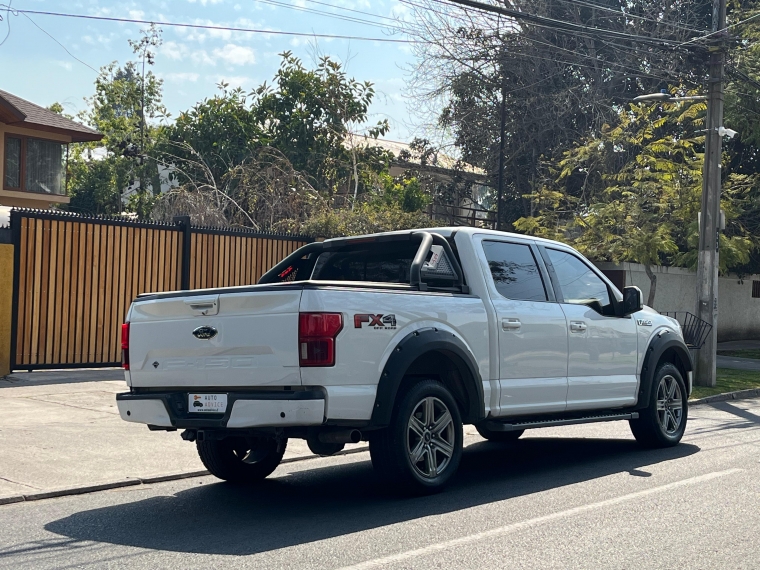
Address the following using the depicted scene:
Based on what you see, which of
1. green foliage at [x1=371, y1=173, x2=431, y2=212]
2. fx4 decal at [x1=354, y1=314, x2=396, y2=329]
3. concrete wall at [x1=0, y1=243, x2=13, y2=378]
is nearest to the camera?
fx4 decal at [x1=354, y1=314, x2=396, y2=329]

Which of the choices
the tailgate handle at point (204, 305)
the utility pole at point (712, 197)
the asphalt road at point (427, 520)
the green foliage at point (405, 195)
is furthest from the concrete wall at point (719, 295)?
the tailgate handle at point (204, 305)

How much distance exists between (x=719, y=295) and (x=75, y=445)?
830 inches

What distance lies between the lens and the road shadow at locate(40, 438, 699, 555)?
5969 mm

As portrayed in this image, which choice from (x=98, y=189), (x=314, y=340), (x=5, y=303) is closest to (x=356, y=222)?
(x=5, y=303)

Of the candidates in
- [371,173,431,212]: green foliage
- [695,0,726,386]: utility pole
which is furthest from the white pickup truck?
[371,173,431,212]: green foliage

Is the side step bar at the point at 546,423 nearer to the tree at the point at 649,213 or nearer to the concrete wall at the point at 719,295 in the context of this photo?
the tree at the point at 649,213

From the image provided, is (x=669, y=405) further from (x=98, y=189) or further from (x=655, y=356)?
(x=98, y=189)

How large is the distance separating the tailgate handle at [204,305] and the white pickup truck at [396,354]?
1 cm

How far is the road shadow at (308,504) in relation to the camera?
5969 mm

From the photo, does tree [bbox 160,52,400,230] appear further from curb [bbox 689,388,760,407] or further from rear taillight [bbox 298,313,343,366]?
rear taillight [bbox 298,313,343,366]

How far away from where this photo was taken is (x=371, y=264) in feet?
27.3

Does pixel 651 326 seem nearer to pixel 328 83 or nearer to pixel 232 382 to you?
pixel 232 382

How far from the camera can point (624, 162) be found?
25672mm

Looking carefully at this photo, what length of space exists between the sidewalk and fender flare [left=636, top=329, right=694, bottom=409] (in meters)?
2.89
